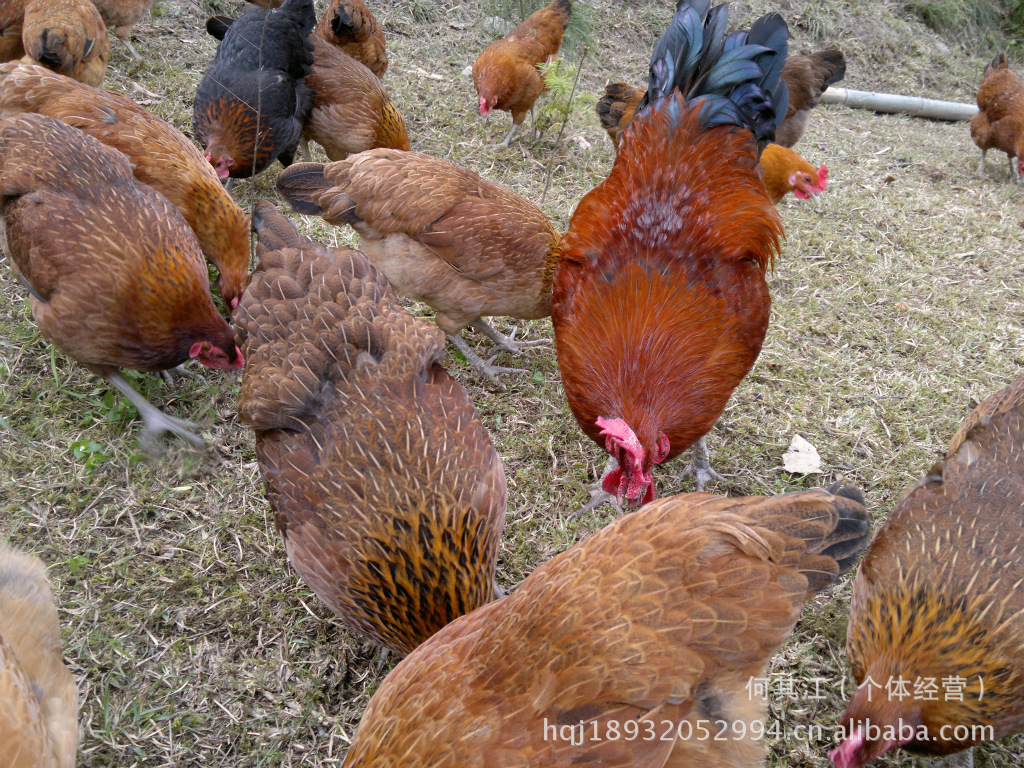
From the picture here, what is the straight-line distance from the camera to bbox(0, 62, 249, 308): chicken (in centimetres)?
346

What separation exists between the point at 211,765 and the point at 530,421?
2.14m

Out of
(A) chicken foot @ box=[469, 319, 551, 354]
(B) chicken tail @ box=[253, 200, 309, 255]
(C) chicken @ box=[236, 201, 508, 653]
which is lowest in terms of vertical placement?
(A) chicken foot @ box=[469, 319, 551, 354]

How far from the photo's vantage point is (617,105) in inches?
197

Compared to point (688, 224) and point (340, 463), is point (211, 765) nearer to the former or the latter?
point (340, 463)

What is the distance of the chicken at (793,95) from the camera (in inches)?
197

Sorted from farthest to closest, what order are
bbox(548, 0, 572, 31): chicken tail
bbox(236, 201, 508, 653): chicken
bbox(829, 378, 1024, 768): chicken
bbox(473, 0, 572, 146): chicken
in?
1. bbox(548, 0, 572, 31): chicken tail
2. bbox(473, 0, 572, 146): chicken
3. bbox(236, 201, 508, 653): chicken
4. bbox(829, 378, 1024, 768): chicken

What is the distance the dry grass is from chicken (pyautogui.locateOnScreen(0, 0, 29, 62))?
0.72 m

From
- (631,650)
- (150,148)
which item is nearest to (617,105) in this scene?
(150,148)

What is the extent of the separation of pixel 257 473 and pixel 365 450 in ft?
Answer: 3.95

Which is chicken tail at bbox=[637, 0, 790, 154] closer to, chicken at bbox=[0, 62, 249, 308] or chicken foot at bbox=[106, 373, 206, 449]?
chicken at bbox=[0, 62, 249, 308]

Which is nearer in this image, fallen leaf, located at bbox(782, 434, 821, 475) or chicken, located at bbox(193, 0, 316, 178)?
fallen leaf, located at bbox(782, 434, 821, 475)

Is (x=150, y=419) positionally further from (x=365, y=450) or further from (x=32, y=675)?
(x=365, y=450)

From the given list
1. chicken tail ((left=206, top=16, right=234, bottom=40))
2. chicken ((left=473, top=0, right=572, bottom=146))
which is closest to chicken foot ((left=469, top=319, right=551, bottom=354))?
chicken ((left=473, top=0, right=572, bottom=146))

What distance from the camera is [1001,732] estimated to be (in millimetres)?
1912
